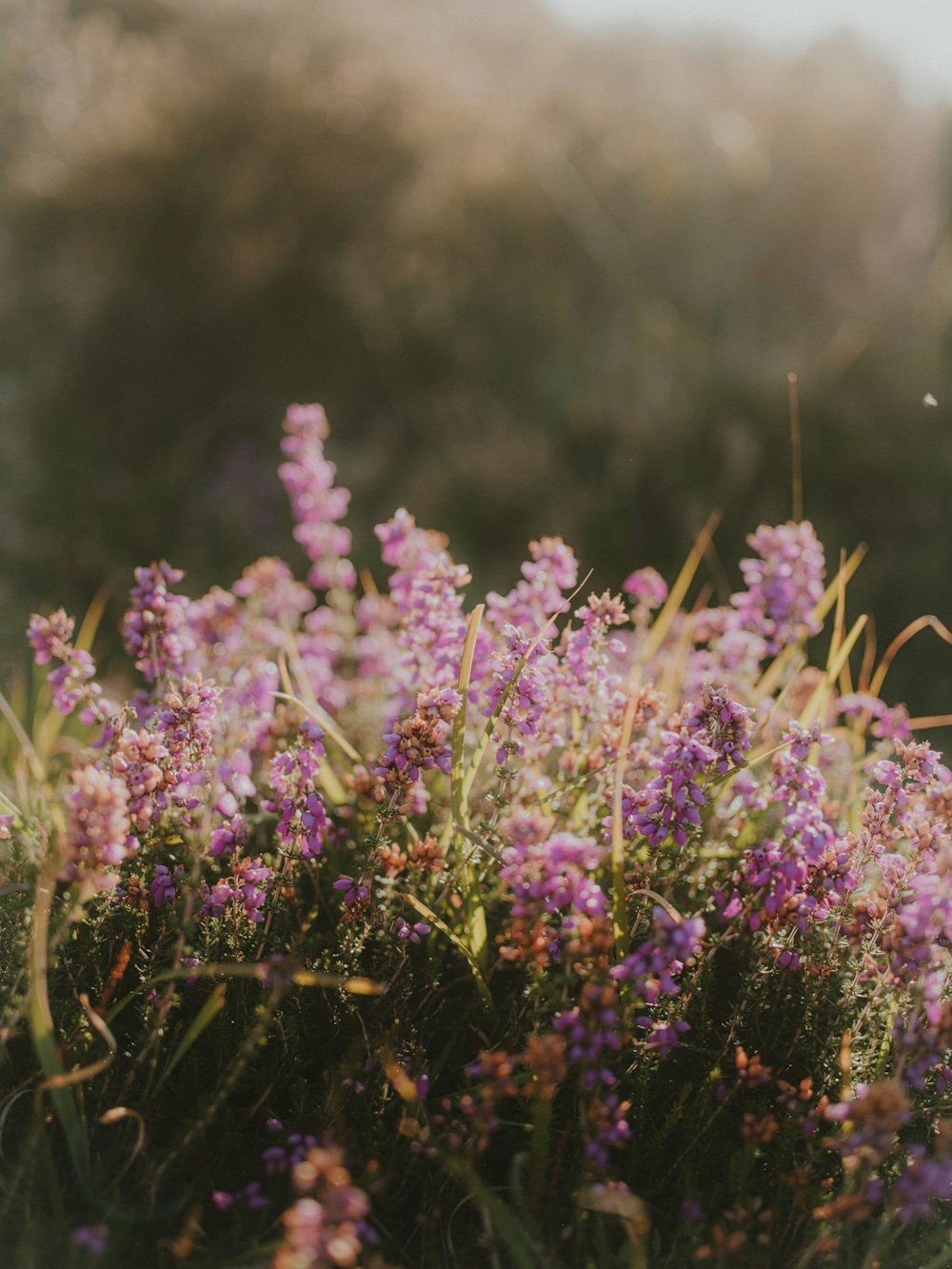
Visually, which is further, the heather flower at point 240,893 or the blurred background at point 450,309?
the blurred background at point 450,309

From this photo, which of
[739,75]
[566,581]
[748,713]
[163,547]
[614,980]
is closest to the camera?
[614,980]

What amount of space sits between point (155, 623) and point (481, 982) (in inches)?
46.9

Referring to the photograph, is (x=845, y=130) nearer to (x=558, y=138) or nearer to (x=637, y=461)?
(x=558, y=138)

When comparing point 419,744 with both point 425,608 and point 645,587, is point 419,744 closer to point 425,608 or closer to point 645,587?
point 425,608

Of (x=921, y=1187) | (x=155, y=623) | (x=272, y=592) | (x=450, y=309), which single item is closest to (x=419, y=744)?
(x=155, y=623)

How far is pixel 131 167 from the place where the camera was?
8.55 m

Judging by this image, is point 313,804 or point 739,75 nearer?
point 313,804

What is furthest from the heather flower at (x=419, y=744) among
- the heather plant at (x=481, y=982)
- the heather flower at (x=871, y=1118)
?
the heather flower at (x=871, y=1118)

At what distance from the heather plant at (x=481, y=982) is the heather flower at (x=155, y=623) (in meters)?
0.01

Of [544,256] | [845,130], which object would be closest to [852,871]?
[544,256]

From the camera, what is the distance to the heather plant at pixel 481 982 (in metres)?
1.66

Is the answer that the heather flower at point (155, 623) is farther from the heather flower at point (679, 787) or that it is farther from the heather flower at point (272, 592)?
the heather flower at point (679, 787)

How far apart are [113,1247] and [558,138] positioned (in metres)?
10.9

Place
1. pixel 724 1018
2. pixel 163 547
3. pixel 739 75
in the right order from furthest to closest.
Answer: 1. pixel 739 75
2. pixel 163 547
3. pixel 724 1018
